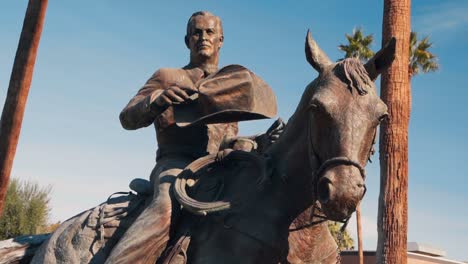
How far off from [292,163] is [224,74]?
3.24 ft

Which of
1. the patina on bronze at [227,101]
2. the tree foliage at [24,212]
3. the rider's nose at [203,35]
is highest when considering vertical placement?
the rider's nose at [203,35]

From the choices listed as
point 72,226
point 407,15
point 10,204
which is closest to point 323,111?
point 72,226

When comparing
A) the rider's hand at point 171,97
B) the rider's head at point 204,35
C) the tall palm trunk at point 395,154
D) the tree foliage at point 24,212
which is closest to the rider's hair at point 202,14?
the rider's head at point 204,35

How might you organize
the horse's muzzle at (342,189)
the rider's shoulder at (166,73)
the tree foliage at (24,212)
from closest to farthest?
the horse's muzzle at (342,189)
the rider's shoulder at (166,73)
the tree foliage at (24,212)

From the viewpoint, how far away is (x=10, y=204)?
76.2 feet

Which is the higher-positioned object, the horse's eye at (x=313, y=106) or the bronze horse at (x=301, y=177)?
the horse's eye at (x=313, y=106)

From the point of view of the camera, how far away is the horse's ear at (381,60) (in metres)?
3.79

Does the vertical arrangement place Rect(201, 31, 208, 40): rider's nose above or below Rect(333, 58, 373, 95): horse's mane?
above

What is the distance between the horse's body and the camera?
343 cm

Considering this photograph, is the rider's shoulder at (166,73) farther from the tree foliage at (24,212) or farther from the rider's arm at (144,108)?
the tree foliage at (24,212)

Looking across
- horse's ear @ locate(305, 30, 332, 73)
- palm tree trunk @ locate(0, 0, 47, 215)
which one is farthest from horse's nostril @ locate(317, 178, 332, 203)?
palm tree trunk @ locate(0, 0, 47, 215)

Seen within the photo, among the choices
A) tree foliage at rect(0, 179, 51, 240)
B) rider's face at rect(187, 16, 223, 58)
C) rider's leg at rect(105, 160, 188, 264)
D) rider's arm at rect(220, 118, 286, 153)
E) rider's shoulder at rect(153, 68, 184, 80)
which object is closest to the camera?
rider's leg at rect(105, 160, 188, 264)

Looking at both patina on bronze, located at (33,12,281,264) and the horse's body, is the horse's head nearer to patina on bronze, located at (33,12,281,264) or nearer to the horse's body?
the horse's body

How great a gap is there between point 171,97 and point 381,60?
153cm
